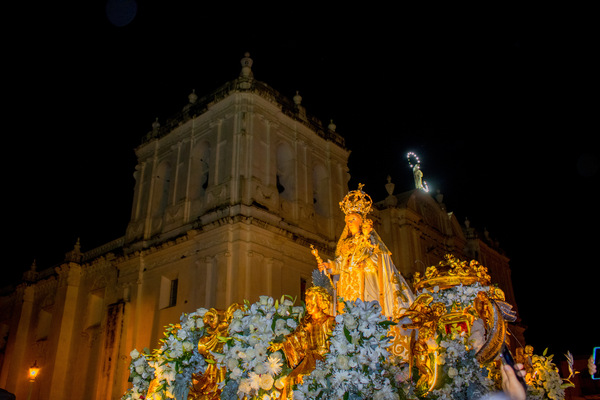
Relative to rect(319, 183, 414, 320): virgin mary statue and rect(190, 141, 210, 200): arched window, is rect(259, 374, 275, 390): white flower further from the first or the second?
rect(190, 141, 210, 200): arched window

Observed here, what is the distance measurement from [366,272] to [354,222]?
1092mm

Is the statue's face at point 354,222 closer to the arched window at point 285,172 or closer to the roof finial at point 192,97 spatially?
the arched window at point 285,172

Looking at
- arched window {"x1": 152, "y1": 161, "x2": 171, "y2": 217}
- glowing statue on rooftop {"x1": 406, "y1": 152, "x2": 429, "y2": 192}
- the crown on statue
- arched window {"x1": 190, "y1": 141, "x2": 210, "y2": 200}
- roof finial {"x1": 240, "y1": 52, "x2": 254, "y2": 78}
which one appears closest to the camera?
the crown on statue

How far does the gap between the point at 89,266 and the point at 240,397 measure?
831 inches

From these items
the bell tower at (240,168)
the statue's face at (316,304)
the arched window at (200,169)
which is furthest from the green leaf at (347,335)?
the arched window at (200,169)

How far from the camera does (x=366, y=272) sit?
8594 mm

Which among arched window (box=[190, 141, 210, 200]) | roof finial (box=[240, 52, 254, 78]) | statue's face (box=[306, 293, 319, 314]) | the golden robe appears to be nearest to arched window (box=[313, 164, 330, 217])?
arched window (box=[190, 141, 210, 200])

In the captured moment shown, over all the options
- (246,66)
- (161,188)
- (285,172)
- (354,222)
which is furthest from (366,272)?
(161,188)

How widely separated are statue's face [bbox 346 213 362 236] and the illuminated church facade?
7.57m

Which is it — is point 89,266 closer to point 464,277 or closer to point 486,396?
point 464,277

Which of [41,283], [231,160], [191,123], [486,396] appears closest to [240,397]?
[486,396]

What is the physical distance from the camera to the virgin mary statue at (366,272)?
839cm

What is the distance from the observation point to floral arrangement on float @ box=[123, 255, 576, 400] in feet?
16.0

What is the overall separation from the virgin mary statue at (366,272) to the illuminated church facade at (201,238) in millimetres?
7652
